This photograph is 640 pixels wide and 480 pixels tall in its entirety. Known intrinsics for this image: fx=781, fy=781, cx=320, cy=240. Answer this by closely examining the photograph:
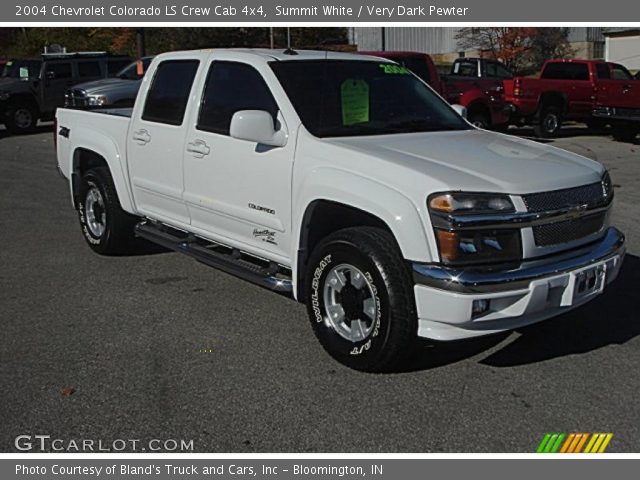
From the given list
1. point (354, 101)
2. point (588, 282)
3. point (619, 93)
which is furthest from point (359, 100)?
point (619, 93)

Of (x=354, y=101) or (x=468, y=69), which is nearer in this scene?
(x=354, y=101)

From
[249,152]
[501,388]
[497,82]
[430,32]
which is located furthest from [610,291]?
[430,32]

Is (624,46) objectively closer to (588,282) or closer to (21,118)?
(21,118)

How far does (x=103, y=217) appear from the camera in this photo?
23.0ft

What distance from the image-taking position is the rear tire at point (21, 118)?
64.7 feet

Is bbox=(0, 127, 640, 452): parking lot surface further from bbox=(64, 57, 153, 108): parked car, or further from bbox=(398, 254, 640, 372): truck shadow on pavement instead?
bbox=(64, 57, 153, 108): parked car

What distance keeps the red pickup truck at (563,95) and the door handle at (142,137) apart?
13.6 m

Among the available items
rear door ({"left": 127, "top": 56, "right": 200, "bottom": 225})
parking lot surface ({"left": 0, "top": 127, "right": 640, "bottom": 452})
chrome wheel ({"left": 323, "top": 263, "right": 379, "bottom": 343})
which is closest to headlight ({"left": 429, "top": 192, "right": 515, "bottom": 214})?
chrome wheel ({"left": 323, "top": 263, "right": 379, "bottom": 343})

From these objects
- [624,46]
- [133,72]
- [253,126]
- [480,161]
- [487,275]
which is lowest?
[487,275]

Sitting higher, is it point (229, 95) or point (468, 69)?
point (468, 69)

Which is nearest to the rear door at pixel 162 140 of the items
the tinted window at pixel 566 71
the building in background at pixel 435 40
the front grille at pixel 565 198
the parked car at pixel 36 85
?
the front grille at pixel 565 198

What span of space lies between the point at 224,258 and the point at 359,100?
1.44 meters

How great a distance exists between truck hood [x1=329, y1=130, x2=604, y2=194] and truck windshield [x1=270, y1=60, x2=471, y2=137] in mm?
200

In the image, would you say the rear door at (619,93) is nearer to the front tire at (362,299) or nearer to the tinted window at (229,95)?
the tinted window at (229,95)
